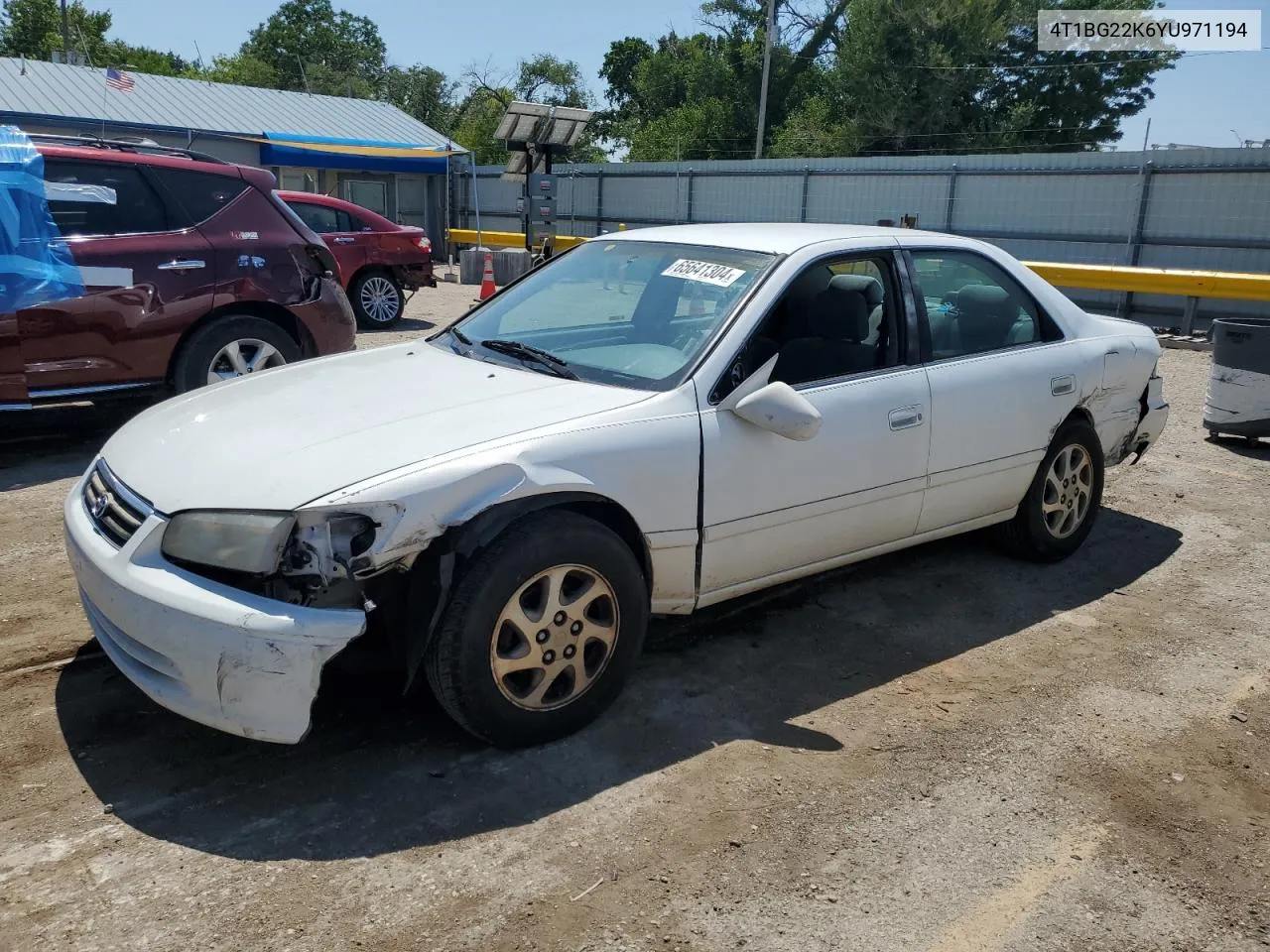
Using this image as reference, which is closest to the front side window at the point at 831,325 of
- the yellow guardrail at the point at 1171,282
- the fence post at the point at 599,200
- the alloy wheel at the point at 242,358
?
the alloy wheel at the point at 242,358

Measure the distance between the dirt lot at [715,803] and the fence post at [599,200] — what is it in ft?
73.1

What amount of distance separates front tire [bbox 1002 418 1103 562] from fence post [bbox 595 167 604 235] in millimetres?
21269

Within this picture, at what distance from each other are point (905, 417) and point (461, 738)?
2.11 m

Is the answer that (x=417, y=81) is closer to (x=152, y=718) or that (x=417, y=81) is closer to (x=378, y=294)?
(x=378, y=294)

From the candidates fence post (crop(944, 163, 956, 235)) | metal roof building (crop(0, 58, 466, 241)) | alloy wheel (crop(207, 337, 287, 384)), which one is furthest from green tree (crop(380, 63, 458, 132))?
alloy wheel (crop(207, 337, 287, 384))

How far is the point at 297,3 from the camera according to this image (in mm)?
75688

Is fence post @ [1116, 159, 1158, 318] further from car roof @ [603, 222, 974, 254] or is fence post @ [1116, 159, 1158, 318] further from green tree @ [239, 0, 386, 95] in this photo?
green tree @ [239, 0, 386, 95]

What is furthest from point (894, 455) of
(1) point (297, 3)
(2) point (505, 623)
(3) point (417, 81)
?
(1) point (297, 3)

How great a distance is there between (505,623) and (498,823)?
560 millimetres

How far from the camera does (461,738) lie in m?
3.27

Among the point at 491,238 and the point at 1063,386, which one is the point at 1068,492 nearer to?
the point at 1063,386

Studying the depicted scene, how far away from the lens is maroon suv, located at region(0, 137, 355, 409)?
5973 mm

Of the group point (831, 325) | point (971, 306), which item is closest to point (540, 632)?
point (831, 325)

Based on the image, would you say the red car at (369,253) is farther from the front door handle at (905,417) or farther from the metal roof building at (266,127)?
the metal roof building at (266,127)
